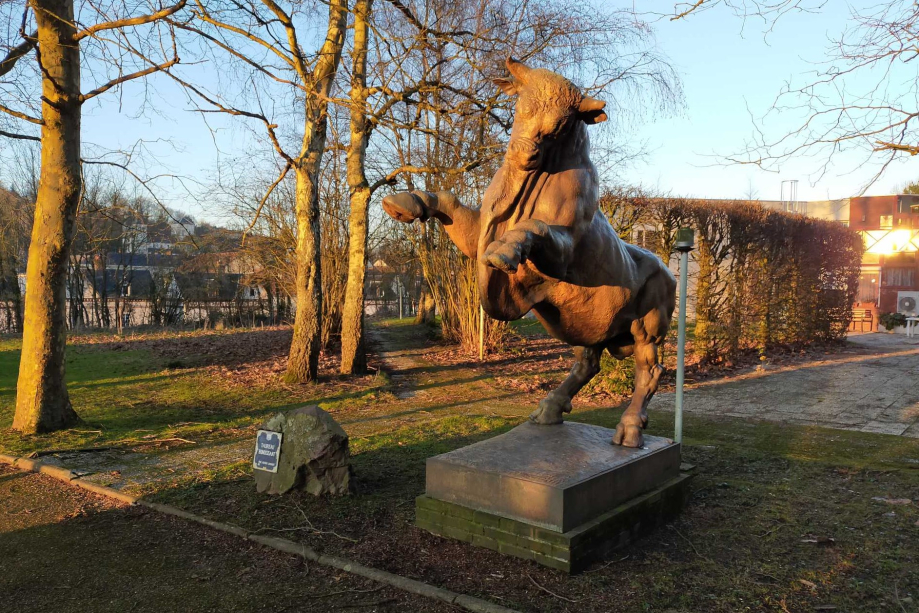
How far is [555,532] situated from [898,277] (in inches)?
1304

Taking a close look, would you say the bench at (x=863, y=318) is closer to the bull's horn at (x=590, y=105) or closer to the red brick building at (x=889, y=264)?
the red brick building at (x=889, y=264)

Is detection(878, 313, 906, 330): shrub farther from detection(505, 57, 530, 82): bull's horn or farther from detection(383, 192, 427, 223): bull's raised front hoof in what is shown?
detection(383, 192, 427, 223): bull's raised front hoof

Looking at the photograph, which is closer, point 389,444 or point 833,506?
point 833,506

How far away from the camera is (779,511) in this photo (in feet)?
16.0

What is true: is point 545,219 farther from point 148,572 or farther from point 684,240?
point 148,572

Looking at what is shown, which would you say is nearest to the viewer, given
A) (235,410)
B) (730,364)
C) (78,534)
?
(78,534)

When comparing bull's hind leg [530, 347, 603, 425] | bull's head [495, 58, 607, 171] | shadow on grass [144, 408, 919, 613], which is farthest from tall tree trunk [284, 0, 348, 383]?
bull's head [495, 58, 607, 171]

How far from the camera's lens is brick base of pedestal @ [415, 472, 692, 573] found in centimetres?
373

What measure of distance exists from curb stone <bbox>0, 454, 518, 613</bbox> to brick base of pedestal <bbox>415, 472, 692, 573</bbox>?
57cm

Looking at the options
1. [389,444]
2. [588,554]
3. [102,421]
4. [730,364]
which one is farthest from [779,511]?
[730,364]

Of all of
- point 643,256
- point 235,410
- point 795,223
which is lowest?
point 235,410

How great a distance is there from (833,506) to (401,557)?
3.55 meters

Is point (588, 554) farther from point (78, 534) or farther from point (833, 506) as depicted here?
point (78, 534)

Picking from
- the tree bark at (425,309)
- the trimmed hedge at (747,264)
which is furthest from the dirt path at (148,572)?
the tree bark at (425,309)
